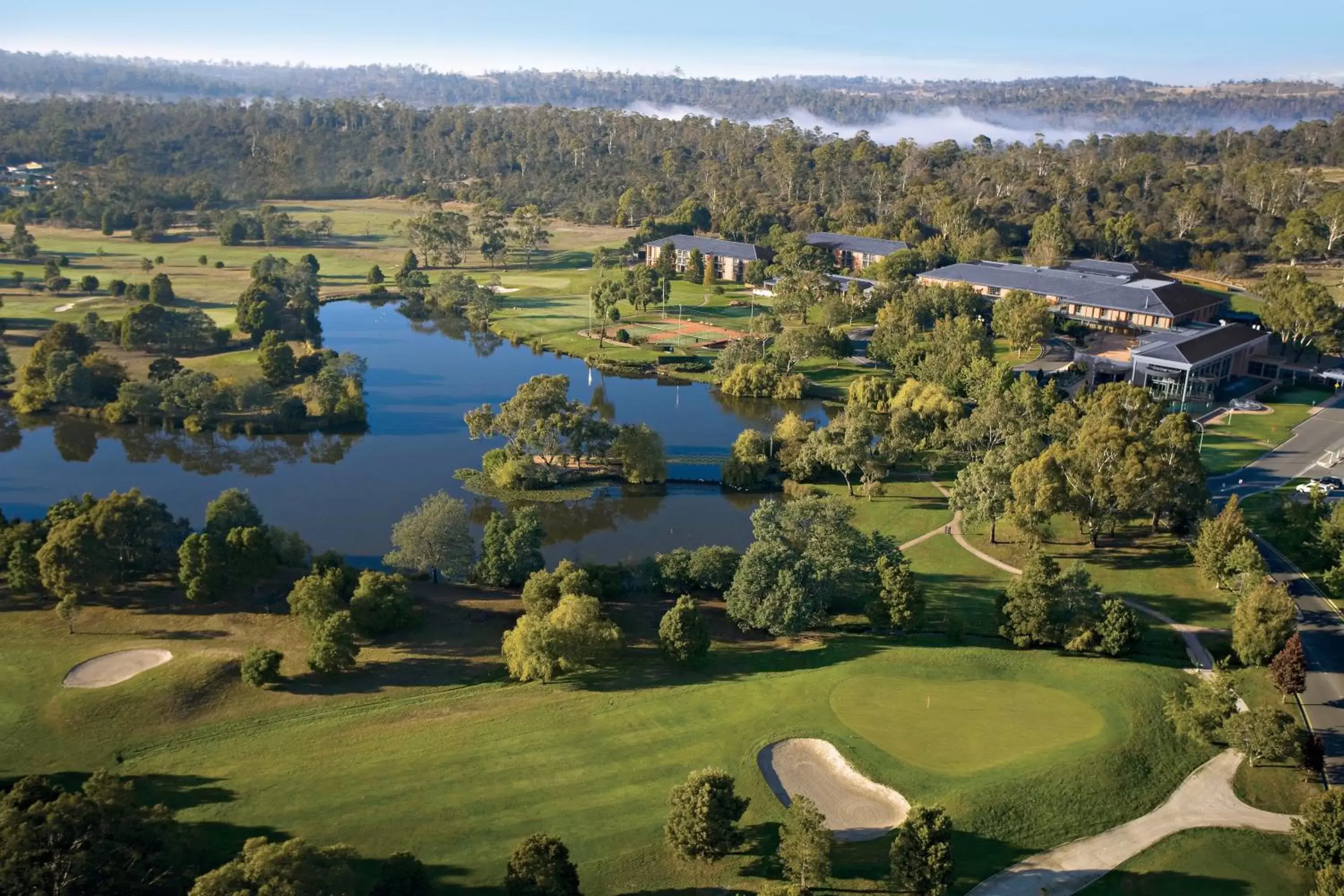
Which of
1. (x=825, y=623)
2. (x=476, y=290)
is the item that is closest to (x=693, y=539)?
(x=825, y=623)

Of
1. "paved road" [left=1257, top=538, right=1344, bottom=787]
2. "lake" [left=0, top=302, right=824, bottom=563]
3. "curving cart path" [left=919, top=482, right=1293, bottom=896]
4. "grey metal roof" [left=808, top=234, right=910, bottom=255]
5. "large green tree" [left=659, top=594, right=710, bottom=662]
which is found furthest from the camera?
"grey metal roof" [left=808, top=234, right=910, bottom=255]

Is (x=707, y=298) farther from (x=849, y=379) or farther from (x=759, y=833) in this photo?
(x=759, y=833)

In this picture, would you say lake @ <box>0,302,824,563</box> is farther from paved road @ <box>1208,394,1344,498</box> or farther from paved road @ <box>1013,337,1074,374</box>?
paved road @ <box>1208,394,1344,498</box>

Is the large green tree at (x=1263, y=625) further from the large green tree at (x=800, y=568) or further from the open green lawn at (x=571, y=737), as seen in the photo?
the large green tree at (x=800, y=568)

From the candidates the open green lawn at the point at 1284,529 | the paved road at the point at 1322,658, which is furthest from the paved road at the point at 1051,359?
the paved road at the point at 1322,658

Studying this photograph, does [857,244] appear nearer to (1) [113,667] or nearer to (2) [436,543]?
(2) [436,543]

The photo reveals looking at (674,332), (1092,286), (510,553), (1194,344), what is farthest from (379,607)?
(1092,286)

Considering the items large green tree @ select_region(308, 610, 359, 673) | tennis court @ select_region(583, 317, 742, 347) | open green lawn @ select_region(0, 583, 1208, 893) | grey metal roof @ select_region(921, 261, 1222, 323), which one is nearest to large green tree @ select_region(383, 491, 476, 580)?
open green lawn @ select_region(0, 583, 1208, 893)
